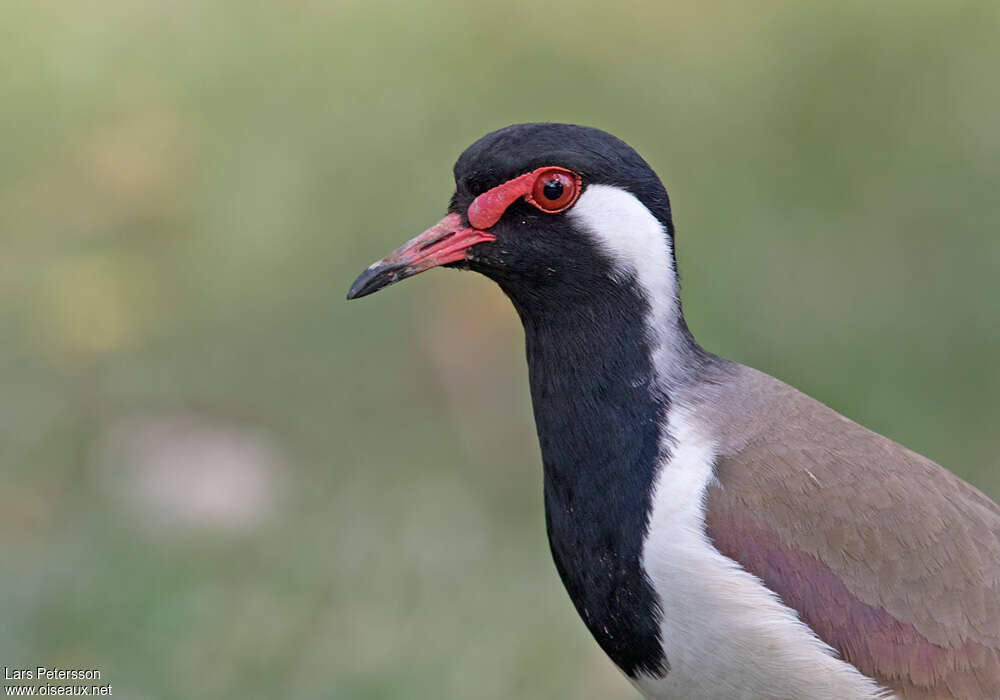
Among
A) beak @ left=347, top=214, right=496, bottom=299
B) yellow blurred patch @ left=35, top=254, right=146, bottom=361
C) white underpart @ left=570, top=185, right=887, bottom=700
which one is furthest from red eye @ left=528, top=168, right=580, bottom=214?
yellow blurred patch @ left=35, top=254, right=146, bottom=361

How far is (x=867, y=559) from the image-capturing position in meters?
3.69

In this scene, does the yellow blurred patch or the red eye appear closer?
the red eye

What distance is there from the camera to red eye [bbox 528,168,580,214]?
3830 mm

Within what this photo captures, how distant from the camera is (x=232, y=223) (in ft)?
25.0

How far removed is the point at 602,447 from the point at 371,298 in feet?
12.1

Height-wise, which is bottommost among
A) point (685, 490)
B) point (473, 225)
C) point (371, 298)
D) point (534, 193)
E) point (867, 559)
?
point (371, 298)

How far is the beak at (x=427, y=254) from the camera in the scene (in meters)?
3.93

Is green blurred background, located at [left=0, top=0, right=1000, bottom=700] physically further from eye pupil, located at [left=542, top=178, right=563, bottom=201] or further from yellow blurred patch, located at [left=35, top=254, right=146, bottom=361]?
eye pupil, located at [left=542, top=178, right=563, bottom=201]

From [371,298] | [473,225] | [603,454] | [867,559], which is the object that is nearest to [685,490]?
[603,454]

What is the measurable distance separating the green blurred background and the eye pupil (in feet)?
7.27

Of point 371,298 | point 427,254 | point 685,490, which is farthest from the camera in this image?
point 371,298

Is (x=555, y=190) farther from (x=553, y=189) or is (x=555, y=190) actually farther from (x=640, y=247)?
(x=640, y=247)

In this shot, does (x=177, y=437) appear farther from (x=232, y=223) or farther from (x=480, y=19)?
(x=480, y=19)

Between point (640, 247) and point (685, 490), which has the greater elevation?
point (640, 247)
